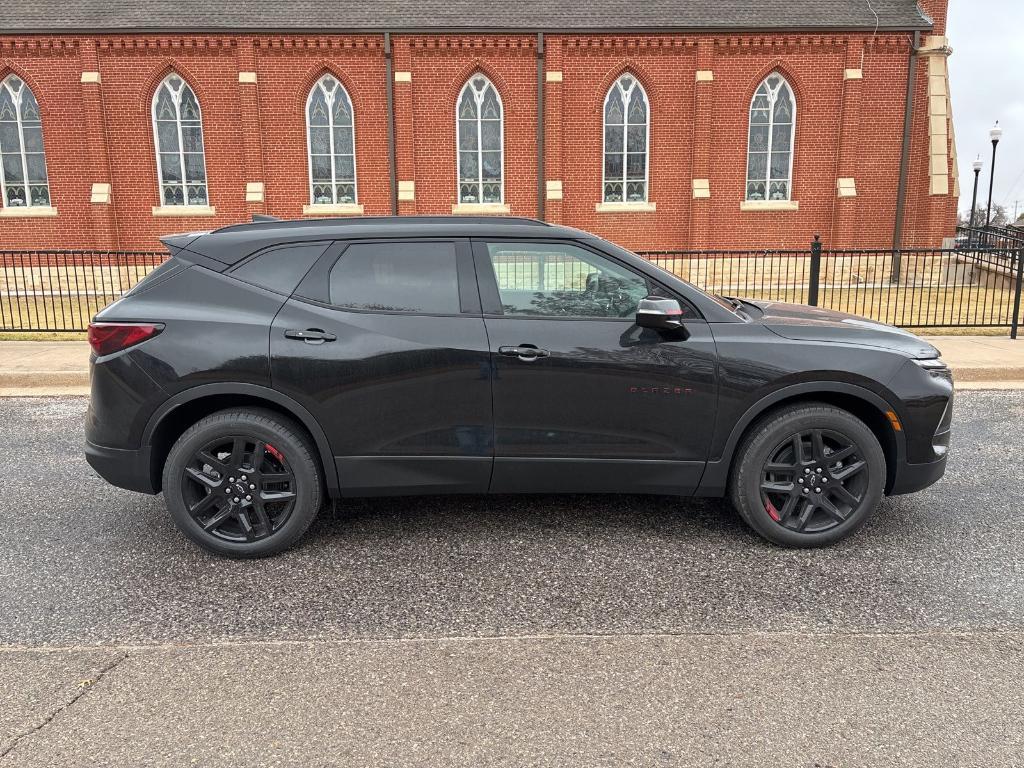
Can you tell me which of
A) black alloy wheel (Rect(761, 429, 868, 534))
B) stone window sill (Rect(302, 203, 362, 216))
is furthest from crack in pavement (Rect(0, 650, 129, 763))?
stone window sill (Rect(302, 203, 362, 216))

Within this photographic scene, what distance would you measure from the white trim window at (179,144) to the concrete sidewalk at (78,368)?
1047 centimetres

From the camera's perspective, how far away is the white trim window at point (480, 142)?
1906 cm

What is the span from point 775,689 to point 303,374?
8.61ft

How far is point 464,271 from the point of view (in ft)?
12.9

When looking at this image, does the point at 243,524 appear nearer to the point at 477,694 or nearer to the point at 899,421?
the point at 477,694

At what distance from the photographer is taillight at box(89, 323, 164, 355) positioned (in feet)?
12.4

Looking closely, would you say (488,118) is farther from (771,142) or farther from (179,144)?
(179,144)

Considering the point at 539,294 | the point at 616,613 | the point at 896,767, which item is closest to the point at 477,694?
the point at 616,613

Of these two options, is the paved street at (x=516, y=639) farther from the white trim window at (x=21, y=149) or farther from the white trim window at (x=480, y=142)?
the white trim window at (x=21, y=149)

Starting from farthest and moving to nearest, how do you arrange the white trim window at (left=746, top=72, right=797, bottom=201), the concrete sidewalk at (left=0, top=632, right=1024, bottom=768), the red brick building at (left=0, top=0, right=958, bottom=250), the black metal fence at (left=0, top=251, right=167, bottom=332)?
the white trim window at (left=746, top=72, right=797, bottom=201) → the red brick building at (left=0, top=0, right=958, bottom=250) → the black metal fence at (left=0, top=251, right=167, bottom=332) → the concrete sidewalk at (left=0, top=632, right=1024, bottom=768)

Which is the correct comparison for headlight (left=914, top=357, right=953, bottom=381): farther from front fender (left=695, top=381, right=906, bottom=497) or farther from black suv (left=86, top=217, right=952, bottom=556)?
front fender (left=695, top=381, right=906, bottom=497)

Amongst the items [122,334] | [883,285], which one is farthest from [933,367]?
[883,285]

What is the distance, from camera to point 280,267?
12.9ft

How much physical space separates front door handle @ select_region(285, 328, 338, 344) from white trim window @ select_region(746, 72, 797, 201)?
59.1ft
